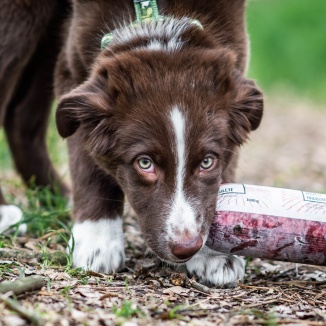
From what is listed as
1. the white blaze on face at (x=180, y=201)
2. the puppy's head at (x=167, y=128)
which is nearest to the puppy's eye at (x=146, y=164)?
the puppy's head at (x=167, y=128)

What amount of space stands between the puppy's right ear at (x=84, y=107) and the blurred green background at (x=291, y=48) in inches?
345

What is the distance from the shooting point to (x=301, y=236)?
372 cm

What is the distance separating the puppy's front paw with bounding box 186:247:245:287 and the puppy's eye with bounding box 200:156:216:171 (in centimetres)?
54

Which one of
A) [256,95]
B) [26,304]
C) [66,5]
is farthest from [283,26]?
[26,304]

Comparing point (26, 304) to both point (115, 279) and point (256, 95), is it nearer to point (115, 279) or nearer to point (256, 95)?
point (115, 279)

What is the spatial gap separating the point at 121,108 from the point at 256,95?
0.75 metres

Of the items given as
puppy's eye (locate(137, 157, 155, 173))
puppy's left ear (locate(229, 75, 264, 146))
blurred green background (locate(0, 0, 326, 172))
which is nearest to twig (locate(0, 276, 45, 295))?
puppy's eye (locate(137, 157, 155, 173))

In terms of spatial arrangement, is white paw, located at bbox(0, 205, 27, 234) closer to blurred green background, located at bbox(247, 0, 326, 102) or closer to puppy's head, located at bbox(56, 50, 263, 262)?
puppy's head, located at bbox(56, 50, 263, 262)

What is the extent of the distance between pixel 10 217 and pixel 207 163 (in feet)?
5.24

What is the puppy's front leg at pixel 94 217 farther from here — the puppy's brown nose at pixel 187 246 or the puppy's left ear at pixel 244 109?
the puppy's left ear at pixel 244 109

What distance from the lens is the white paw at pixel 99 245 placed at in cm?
409

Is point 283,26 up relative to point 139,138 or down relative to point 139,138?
up

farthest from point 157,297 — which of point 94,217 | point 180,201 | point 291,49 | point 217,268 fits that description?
point 291,49

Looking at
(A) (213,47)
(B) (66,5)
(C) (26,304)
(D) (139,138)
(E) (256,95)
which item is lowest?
(C) (26,304)
